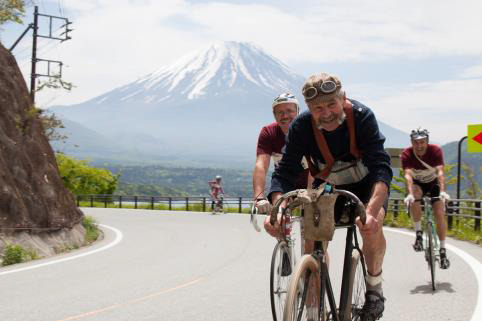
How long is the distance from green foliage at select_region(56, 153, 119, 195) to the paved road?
2253 inches

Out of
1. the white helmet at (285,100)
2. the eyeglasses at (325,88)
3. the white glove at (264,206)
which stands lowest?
the white glove at (264,206)

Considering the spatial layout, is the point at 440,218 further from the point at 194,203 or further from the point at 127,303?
the point at 194,203

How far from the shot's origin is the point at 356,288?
4.69 meters

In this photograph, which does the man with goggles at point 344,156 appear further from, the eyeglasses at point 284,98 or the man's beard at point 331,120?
the eyeglasses at point 284,98

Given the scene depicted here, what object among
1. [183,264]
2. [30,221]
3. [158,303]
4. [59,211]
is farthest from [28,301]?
[59,211]

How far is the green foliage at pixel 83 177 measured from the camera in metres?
69.8

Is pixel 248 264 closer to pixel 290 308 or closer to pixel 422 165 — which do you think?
pixel 422 165

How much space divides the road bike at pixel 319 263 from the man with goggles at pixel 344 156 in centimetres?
16

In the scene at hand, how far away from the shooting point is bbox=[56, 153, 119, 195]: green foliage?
69812 mm

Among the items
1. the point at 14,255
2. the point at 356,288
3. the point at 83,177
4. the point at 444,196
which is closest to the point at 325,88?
the point at 356,288

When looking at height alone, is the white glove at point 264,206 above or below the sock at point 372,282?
above

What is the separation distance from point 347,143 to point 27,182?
11146 mm

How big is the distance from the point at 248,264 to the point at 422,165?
3.70m

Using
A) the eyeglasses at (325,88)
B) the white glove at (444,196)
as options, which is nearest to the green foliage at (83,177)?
the white glove at (444,196)
